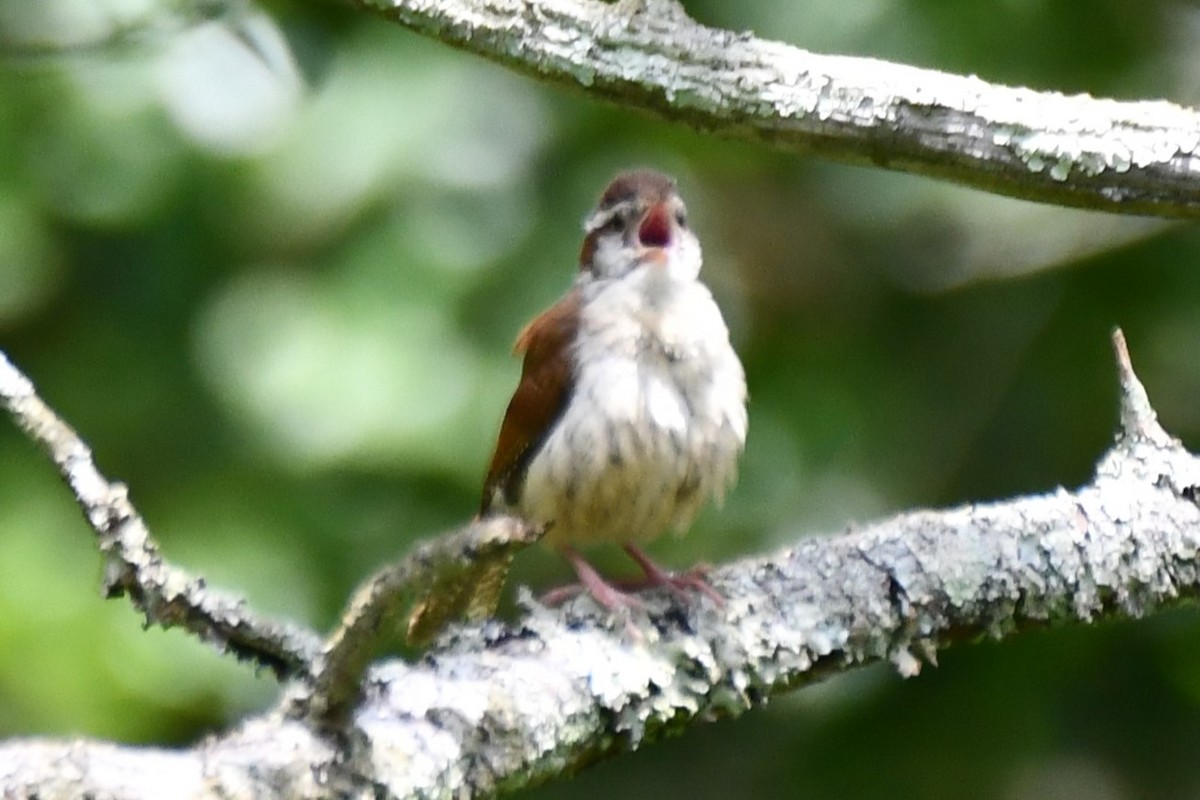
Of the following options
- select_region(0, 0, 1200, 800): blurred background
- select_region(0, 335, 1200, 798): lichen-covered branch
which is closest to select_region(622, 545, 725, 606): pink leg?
select_region(0, 335, 1200, 798): lichen-covered branch

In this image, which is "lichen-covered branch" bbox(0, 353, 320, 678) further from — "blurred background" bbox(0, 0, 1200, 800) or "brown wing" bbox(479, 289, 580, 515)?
"blurred background" bbox(0, 0, 1200, 800)

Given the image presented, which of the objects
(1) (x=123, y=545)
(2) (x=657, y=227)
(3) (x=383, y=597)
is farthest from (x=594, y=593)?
(2) (x=657, y=227)

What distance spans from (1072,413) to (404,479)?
2.12 meters

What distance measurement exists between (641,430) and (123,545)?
1280 mm

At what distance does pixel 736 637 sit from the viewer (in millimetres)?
2746

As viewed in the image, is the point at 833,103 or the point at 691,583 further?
the point at 691,583

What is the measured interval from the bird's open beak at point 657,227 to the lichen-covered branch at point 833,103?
3.10ft

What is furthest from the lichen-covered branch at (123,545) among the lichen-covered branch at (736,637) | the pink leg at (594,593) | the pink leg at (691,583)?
the pink leg at (691,583)

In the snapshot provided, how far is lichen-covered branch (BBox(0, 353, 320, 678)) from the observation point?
2199 millimetres

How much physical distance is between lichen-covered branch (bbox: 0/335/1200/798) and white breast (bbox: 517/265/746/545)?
0.37 meters

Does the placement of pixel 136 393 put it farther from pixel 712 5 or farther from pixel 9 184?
pixel 712 5

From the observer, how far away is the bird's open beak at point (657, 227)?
146 inches

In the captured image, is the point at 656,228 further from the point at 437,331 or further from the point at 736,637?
the point at 736,637

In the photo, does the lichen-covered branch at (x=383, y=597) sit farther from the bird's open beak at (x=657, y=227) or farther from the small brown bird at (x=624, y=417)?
the bird's open beak at (x=657, y=227)
